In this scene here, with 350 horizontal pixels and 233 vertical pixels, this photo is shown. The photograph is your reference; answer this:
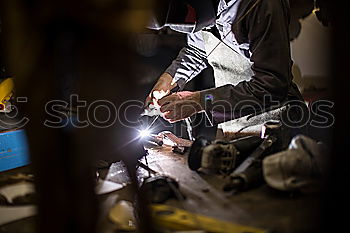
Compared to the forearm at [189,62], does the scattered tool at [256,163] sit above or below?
below

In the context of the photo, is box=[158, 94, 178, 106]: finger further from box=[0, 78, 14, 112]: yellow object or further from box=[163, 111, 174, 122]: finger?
box=[0, 78, 14, 112]: yellow object

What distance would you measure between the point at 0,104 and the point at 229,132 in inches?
52.5

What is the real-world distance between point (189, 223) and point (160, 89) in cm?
124

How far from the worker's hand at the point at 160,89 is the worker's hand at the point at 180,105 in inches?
3.0

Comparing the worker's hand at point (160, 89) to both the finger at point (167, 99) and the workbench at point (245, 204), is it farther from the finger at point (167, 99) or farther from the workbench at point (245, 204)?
the workbench at point (245, 204)

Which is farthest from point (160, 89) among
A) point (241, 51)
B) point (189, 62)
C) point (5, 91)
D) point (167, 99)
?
point (5, 91)

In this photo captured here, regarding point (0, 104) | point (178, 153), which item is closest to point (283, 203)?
point (178, 153)

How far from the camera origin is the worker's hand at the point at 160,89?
200cm

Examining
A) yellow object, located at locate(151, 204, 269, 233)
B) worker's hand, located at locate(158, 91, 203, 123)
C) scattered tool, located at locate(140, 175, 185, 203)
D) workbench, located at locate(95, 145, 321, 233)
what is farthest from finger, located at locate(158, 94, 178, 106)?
yellow object, located at locate(151, 204, 269, 233)

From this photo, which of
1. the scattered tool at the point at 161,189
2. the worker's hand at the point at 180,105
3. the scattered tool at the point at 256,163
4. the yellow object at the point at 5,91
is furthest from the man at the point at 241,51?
the yellow object at the point at 5,91

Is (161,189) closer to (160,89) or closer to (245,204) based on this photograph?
(245,204)

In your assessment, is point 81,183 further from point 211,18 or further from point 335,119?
point 211,18

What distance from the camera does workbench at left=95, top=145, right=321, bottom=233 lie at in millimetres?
1006

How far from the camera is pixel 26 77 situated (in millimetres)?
813
